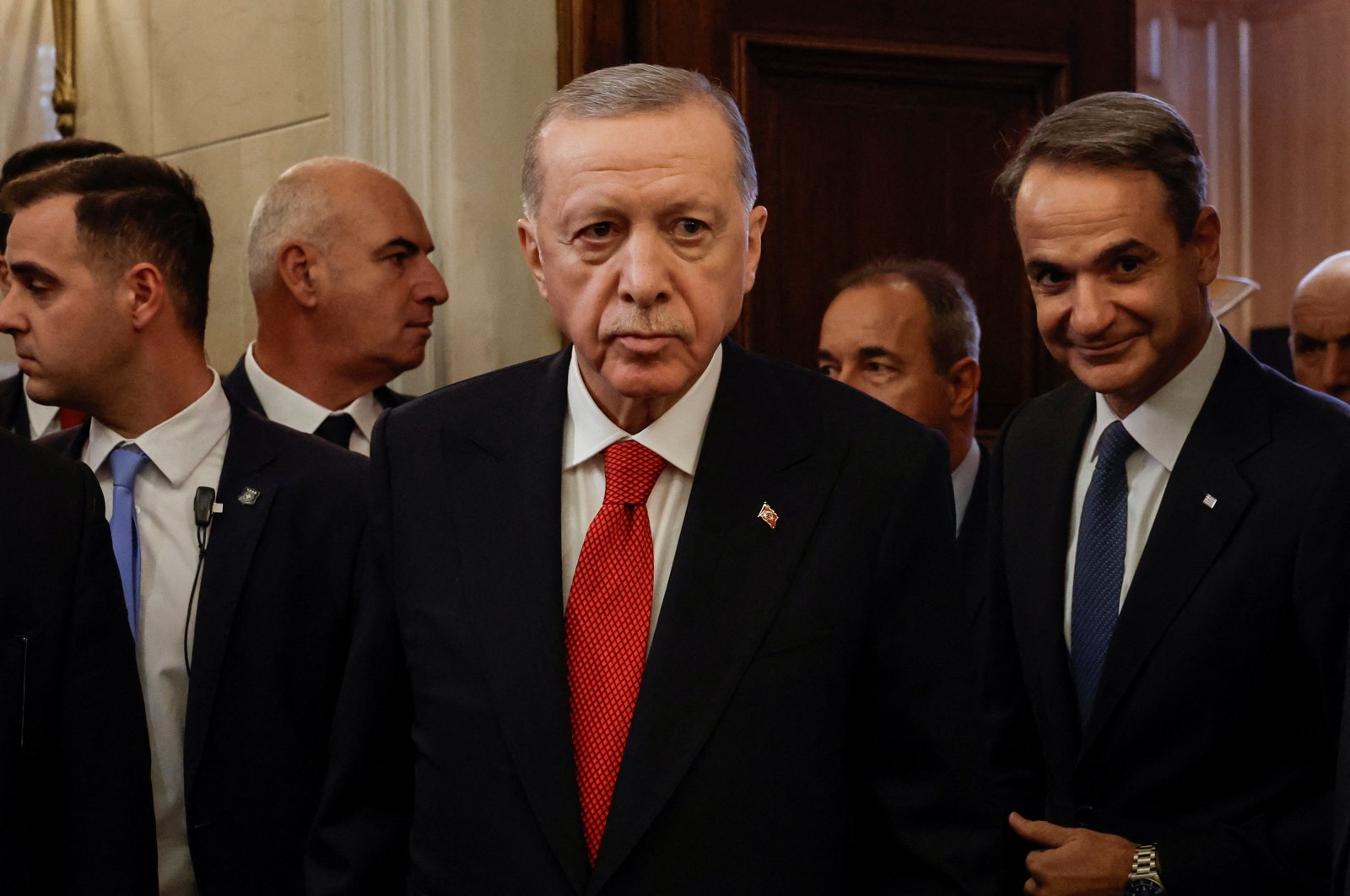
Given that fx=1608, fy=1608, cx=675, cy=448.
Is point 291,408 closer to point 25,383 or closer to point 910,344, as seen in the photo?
point 25,383

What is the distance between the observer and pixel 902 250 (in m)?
3.99

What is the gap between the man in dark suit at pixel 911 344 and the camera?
3.58 metres

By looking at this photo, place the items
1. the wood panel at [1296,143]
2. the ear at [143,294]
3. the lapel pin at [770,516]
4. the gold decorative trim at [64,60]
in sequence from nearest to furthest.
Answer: the lapel pin at [770,516] → the ear at [143,294] → the gold decorative trim at [64,60] → the wood panel at [1296,143]

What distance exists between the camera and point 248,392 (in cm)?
349

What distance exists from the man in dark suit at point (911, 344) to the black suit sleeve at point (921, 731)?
1.74 metres

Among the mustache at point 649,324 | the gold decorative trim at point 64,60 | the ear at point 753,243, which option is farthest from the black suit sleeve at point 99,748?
the gold decorative trim at point 64,60

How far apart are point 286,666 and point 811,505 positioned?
0.99m

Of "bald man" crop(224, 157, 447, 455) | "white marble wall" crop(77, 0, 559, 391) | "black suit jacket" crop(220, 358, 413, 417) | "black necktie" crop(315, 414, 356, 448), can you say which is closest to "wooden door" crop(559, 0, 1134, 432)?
"white marble wall" crop(77, 0, 559, 391)

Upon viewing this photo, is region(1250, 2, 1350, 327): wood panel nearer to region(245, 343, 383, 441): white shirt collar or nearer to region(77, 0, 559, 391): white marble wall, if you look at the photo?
A: region(77, 0, 559, 391): white marble wall

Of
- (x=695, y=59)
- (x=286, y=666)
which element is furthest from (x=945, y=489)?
(x=695, y=59)

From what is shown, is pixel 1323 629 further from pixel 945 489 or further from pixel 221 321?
pixel 221 321

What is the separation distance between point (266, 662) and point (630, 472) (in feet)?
2.74

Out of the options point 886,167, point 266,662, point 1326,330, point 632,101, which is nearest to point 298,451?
point 266,662

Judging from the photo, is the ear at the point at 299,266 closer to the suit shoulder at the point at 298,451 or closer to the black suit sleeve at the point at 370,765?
the suit shoulder at the point at 298,451
